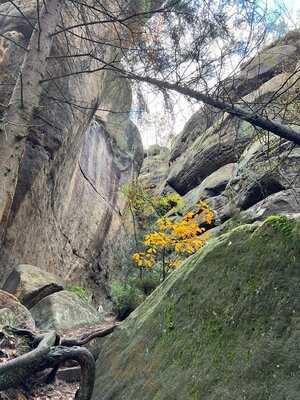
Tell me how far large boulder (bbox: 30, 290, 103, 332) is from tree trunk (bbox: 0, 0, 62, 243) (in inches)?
139

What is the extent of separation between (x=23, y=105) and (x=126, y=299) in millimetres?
7397

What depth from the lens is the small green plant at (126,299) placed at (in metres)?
11.0

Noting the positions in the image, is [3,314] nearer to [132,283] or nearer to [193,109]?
[193,109]

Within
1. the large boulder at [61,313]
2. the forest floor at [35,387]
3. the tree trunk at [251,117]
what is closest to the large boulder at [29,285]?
the large boulder at [61,313]

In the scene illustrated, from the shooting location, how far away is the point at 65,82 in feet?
32.7

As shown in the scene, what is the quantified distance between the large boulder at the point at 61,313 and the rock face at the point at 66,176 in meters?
1.53

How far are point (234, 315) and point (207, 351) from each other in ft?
0.98

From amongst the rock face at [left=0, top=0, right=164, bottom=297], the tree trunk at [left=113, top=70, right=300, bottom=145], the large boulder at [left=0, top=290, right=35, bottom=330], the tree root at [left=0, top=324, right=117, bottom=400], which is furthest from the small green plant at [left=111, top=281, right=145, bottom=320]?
the tree trunk at [left=113, top=70, right=300, bottom=145]

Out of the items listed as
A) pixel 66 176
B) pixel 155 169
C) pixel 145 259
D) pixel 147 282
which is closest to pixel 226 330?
pixel 147 282

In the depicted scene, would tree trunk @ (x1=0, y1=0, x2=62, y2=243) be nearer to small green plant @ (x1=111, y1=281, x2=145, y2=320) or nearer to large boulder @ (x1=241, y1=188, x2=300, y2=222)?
large boulder @ (x1=241, y1=188, x2=300, y2=222)

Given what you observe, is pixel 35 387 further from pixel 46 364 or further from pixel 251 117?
pixel 251 117

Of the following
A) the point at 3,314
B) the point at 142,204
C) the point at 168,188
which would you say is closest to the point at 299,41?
the point at 168,188

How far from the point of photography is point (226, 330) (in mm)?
2732

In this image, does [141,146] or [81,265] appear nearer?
[81,265]
